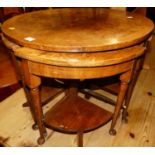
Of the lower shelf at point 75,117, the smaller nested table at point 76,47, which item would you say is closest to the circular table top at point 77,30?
the smaller nested table at point 76,47

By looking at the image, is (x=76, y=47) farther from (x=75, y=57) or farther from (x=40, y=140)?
(x=40, y=140)

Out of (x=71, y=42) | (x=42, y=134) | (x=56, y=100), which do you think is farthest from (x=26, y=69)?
(x=56, y=100)

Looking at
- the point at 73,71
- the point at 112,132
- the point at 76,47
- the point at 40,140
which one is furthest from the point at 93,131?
the point at 76,47

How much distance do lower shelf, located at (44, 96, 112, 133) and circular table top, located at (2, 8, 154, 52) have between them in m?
0.58

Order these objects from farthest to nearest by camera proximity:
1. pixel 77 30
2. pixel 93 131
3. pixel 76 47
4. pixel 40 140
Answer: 1. pixel 93 131
2. pixel 40 140
3. pixel 77 30
4. pixel 76 47

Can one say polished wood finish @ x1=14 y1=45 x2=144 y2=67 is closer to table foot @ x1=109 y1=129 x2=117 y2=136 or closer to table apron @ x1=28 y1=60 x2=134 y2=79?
table apron @ x1=28 y1=60 x2=134 y2=79

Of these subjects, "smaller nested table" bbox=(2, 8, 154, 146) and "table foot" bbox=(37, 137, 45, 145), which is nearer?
"smaller nested table" bbox=(2, 8, 154, 146)

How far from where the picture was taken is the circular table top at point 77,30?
0.82m

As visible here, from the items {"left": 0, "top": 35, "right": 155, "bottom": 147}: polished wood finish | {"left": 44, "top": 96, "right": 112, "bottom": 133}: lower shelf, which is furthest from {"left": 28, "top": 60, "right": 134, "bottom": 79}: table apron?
{"left": 0, "top": 35, "right": 155, "bottom": 147}: polished wood finish

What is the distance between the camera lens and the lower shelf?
1.23 metres

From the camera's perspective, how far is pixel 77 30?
0.98 metres

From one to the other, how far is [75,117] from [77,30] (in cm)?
59

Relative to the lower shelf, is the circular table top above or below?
above

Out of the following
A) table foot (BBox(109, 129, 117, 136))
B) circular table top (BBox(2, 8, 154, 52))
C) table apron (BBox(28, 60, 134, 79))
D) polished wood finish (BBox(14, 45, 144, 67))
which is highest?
circular table top (BBox(2, 8, 154, 52))
